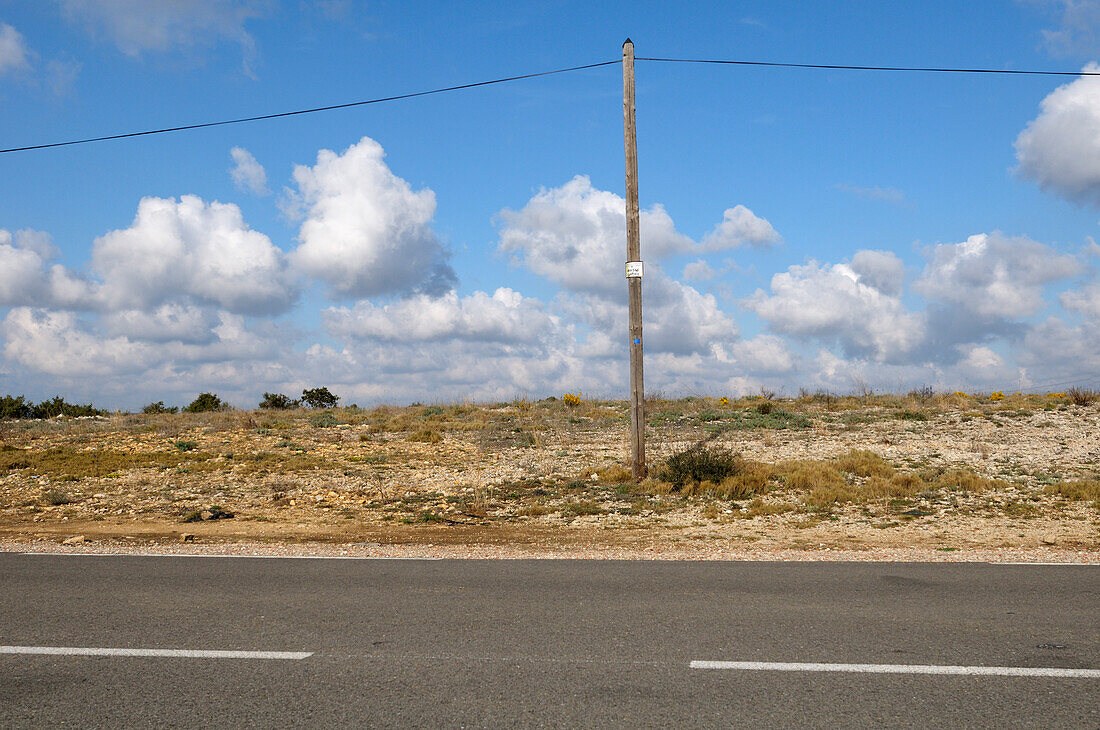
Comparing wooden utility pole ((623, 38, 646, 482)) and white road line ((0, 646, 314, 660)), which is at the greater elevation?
wooden utility pole ((623, 38, 646, 482))

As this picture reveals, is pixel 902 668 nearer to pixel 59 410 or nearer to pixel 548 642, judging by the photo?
pixel 548 642

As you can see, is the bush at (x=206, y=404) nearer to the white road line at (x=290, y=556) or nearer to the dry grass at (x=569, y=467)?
the dry grass at (x=569, y=467)

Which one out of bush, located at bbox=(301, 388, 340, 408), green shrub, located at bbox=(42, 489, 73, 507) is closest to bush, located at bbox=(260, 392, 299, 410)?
bush, located at bbox=(301, 388, 340, 408)

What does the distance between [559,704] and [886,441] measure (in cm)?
1906

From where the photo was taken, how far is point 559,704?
477 cm

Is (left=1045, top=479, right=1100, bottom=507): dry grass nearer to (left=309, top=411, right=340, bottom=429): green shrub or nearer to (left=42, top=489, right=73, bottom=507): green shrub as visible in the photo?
(left=42, top=489, right=73, bottom=507): green shrub

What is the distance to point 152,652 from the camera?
5871 millimetres

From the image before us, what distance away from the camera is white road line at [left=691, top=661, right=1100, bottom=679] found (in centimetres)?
525

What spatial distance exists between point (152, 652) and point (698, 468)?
12124mm

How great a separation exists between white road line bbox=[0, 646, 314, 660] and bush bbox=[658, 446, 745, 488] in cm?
1122

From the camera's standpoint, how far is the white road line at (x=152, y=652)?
18.9ft

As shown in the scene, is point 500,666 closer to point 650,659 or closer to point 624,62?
point 650,659

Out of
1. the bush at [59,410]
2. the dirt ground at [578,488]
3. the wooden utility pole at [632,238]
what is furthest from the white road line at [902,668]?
the bush at [59,410]

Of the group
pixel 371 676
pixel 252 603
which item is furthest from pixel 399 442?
pixel 371 676
